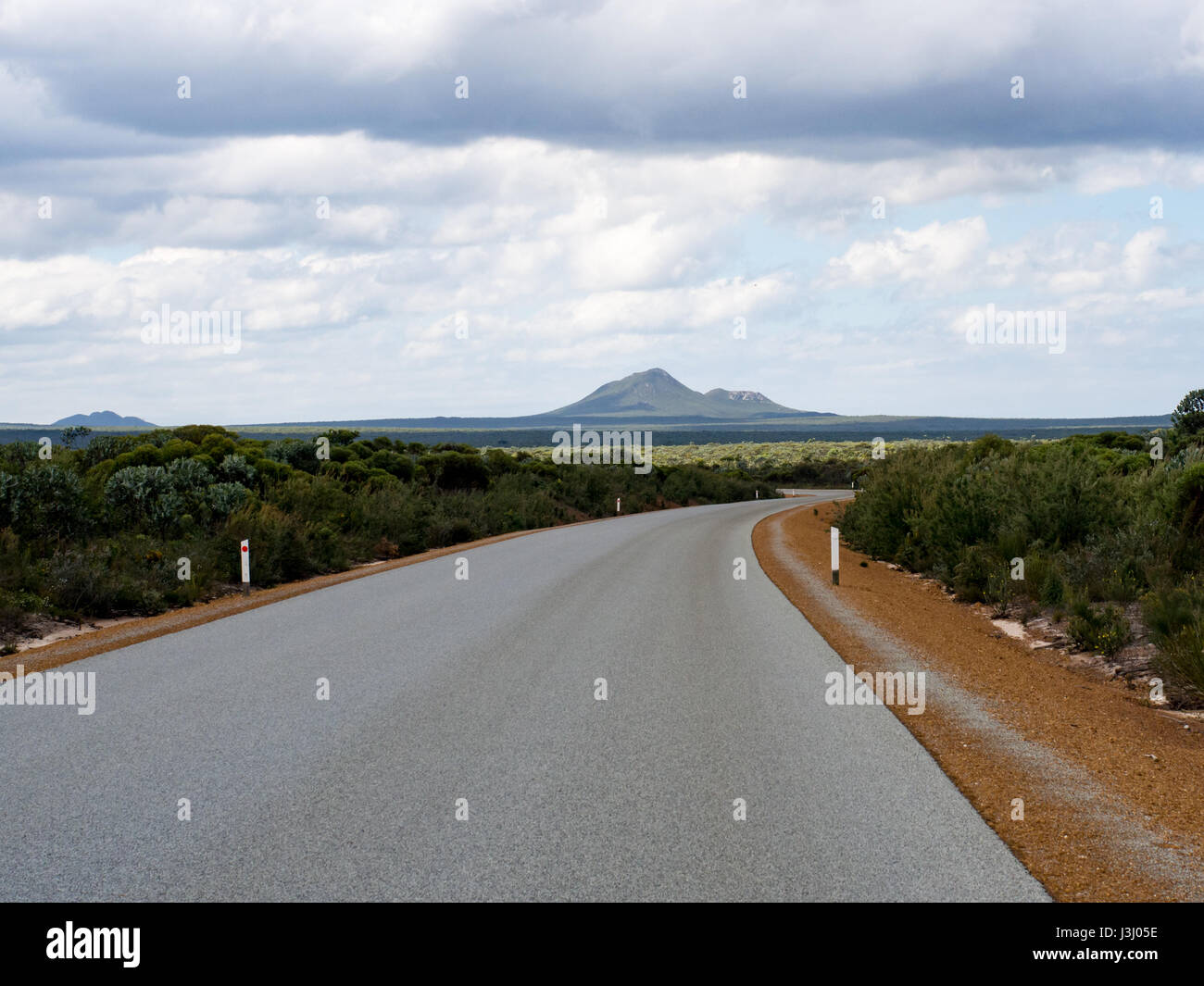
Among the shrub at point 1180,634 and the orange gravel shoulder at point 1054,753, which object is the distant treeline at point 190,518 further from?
the shrub at point 1180,634

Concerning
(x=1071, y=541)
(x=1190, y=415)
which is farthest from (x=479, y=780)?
(x=1190, y=415)

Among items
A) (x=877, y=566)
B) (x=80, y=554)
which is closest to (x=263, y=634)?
(x=80, y=554)

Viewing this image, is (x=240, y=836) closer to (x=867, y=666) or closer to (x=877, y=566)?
(x=867, y=666)

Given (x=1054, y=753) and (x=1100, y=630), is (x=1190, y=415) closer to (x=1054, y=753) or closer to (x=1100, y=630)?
(x=1100, y=630)

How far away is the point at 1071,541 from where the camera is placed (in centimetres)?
1811

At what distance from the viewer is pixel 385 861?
5074 mm

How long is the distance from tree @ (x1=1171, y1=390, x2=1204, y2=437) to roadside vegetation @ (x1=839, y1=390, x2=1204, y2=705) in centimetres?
2479

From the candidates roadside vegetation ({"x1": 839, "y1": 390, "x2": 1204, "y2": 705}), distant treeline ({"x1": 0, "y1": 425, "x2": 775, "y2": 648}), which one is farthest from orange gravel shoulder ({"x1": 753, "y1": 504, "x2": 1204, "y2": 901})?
distant treeline ({"x1": 0, "y1": 425, "x2": 775, "y2": 648})

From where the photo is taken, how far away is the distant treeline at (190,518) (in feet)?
52.6

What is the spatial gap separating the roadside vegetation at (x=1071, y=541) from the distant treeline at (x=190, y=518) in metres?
13.0

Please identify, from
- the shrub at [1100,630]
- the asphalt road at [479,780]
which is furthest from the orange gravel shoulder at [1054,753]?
the shrub at [1100,630]

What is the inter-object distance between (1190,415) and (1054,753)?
161ft

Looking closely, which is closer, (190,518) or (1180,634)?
(1180,634)
